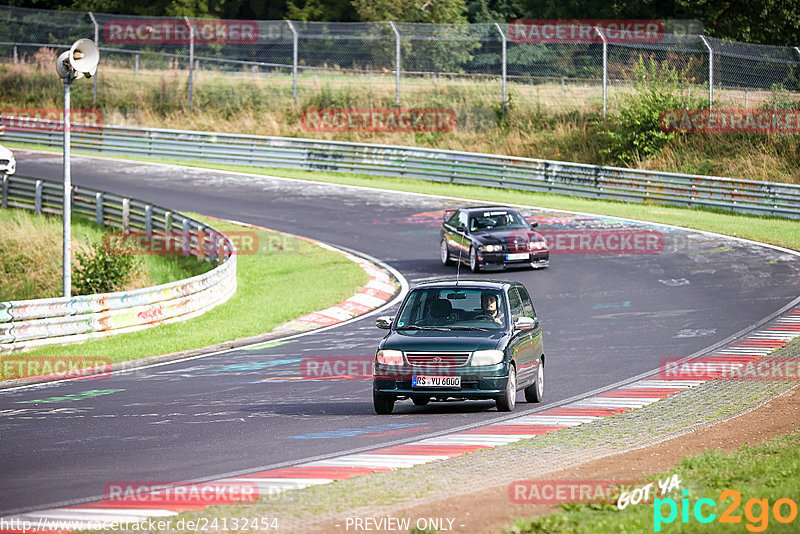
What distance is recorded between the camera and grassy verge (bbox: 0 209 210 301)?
28.8m

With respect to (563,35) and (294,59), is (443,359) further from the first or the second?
(294,59)

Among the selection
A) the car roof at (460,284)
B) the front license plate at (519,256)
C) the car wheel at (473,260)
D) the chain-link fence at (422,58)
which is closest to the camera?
the car roof at (460,284)

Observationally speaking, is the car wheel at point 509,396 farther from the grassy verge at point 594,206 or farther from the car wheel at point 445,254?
the grassy verge at point 594,206

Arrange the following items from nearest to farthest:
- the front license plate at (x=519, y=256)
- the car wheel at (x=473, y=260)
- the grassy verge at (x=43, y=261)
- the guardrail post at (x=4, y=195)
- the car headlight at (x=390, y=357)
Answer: the car headlight at (x=390, y=357)
the front license plate at (x=519, y=256)
the car wheel at (x=473, y=260)
the grassy verge at (x=43, y=261)
the guardrail post at (x=4, y=195)

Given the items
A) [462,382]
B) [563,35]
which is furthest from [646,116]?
[462,382]

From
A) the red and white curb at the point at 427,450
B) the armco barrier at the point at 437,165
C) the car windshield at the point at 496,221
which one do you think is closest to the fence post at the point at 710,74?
the armco barrier at the point at 437,165

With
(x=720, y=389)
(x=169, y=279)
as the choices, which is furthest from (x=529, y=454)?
(x=169, y=279)

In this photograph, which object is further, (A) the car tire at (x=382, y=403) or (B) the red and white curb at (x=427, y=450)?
(A) the car tire at (x=382, y=403)

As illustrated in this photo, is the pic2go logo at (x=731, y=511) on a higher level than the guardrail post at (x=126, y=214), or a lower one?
higher

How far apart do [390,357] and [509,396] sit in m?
1.47

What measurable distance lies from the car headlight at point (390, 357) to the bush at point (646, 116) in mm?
29028

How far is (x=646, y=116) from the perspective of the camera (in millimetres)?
40688

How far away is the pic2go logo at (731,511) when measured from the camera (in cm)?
729

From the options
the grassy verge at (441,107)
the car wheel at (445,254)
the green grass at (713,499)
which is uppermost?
the grassy verge at (441,107)
